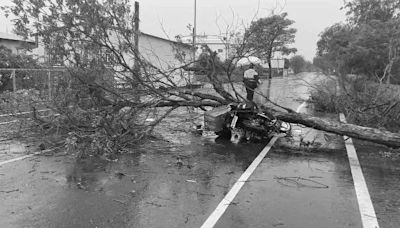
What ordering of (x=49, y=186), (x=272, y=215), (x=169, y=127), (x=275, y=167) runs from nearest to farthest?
(x=272, y=215), (x=49, y=186), (x=275, y=167), (x=169, y=127)

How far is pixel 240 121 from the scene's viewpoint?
907 cm

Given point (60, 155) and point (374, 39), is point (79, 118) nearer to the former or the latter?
point (60, 155)

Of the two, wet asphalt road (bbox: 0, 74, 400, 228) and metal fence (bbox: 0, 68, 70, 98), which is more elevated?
metal fence (bbox: 0, 68, 70, 98)

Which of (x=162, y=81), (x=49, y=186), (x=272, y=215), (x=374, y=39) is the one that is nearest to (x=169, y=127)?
(x=162, y=81)

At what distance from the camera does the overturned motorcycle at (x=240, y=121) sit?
8.90 metres

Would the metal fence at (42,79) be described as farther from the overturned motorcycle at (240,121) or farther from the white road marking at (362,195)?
the white road marking at (362,195)

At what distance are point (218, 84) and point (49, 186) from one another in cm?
479

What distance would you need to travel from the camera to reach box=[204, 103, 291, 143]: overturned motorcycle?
8898 mm

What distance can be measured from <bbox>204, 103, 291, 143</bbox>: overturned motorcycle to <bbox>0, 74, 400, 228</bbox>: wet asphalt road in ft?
2.30

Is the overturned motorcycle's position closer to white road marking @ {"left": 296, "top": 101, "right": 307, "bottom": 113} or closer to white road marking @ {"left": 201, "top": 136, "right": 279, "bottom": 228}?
white road marking @ {"left": 201, "top": 136, "right": 279, "bottom": 228}

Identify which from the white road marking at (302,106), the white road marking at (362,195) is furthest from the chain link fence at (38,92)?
the white road marking at (302,106)

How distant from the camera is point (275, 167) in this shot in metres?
7.07

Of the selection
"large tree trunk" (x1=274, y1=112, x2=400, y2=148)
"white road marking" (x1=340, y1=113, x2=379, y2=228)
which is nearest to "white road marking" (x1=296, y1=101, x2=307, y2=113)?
"large tree trunk" (x1=274, y1=112, x2=400, y2=148)

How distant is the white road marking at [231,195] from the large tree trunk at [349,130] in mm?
1193
